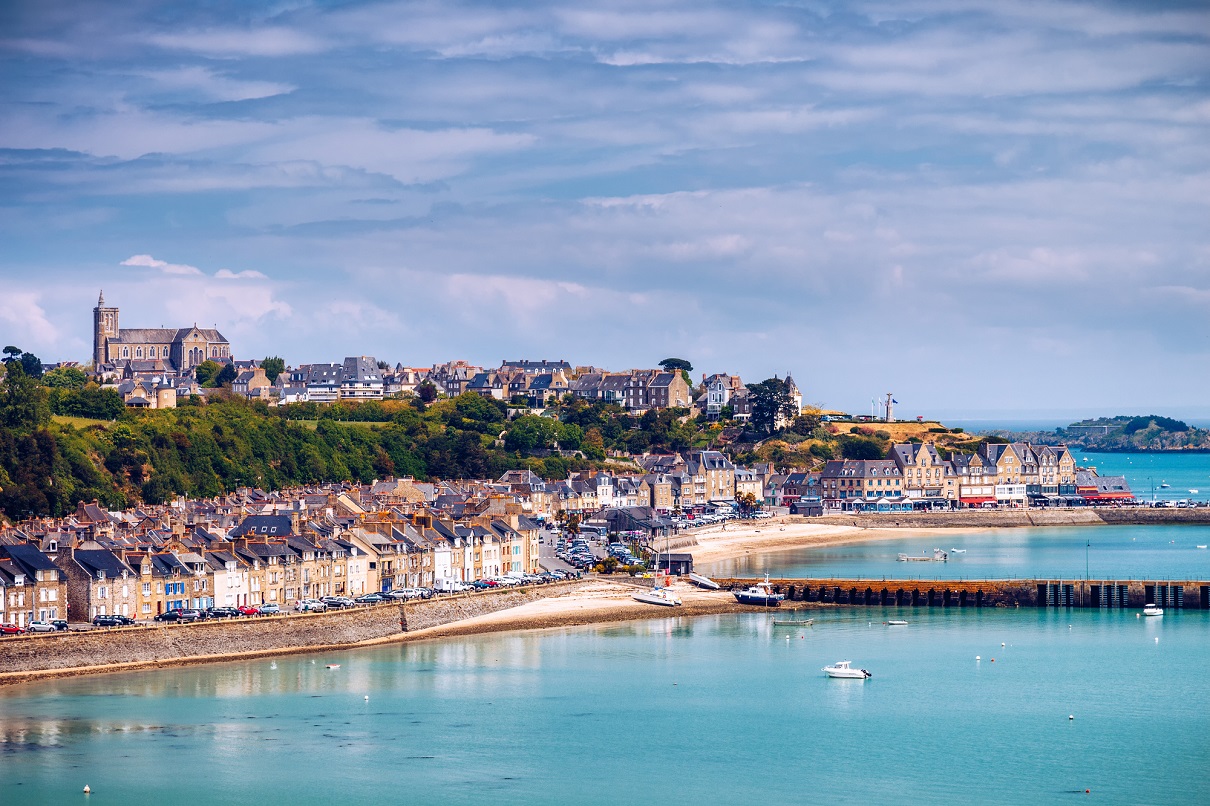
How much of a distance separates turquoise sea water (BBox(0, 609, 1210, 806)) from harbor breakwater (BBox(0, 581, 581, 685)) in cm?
65

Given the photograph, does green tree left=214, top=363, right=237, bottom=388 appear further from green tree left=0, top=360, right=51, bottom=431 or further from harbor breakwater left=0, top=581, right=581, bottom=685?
harbor breakwater left=0, top=581, right=581, bottom=685

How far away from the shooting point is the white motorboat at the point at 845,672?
176ft

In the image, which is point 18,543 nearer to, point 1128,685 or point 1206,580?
point 1128,685

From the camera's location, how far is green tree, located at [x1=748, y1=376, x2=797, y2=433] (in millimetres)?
142500

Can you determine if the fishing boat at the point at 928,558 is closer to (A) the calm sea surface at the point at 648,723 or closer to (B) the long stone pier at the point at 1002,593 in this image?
(B) the long stone pier at the point at 1002,593

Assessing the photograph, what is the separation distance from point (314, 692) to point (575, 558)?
2824 centimetres

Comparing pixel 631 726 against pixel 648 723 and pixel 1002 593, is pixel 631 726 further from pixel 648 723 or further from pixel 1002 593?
pixel 1002 593

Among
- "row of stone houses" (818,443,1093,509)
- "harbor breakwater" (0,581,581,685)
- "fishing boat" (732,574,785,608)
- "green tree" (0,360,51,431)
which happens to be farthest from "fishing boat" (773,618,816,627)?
"row of stone houses" (818,443,1093,509)

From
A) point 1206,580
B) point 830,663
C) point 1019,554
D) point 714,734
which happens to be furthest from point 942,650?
point 1019,554

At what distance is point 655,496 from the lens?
11675cm

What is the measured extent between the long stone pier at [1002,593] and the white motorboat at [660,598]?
4390mm

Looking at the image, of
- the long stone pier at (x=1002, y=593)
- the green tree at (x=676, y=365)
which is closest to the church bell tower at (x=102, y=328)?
the green tree at (x=676, y=365)

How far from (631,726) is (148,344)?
119 meters

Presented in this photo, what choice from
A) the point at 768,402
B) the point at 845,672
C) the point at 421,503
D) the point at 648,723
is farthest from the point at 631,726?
the point at 768,402
